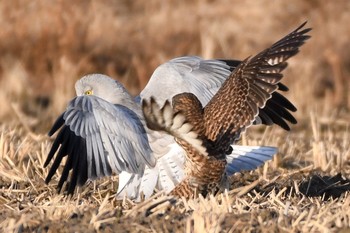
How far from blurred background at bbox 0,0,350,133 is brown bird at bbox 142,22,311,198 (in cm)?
493

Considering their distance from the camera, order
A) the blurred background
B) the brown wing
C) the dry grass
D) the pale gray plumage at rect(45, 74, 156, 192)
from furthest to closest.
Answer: the blurred background, the pale gray plumage at rect(45, 74, 156, 192), the brown wing, the dry grass

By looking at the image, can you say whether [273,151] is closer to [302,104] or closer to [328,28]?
[302,104]

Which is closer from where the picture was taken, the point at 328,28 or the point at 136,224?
the point at 136,224

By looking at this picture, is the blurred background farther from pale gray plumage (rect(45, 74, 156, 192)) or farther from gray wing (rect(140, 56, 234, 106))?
pale gray plumage (rect(45, 74, 156, 192))

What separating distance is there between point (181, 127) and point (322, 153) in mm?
2349

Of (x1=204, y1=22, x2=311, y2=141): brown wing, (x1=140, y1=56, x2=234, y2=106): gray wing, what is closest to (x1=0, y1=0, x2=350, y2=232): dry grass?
(x1=204, y1=22, x2=311, y2=141): brown wing

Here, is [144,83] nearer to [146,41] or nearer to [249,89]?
[146,41]

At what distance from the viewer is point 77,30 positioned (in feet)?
39.0

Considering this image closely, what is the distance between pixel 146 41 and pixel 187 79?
20.7 ft

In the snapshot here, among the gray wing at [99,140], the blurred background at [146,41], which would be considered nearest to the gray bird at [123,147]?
the gray wing at [99,140]

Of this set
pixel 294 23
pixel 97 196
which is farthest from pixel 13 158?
pixel 294 23

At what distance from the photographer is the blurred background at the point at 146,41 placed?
11.0 metres

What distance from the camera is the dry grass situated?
4492mm

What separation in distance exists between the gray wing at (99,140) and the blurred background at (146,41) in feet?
15.2
